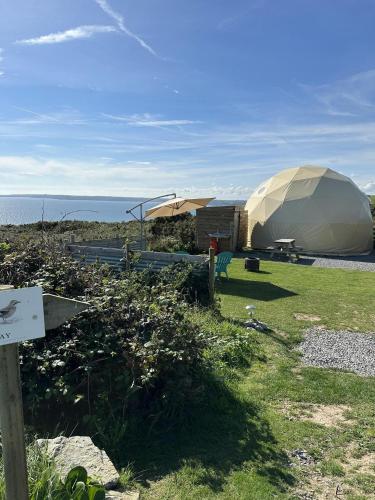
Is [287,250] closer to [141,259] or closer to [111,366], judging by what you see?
[141,259]

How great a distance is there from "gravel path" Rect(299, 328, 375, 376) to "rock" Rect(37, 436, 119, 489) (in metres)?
3.66

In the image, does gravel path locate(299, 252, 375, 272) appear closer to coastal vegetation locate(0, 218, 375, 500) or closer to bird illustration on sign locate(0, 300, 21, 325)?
coastal vegetation locate(0, 218, 375, 500)

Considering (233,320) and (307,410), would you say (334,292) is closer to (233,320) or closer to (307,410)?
(233,320)

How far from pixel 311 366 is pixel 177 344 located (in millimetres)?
2569

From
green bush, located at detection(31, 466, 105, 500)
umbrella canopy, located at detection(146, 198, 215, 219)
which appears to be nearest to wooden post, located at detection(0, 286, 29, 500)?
green bush, located at detection(31, 466, 105, 500)

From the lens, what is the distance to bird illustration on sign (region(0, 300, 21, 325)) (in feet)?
5.83

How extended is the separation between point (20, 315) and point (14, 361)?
0.84ft

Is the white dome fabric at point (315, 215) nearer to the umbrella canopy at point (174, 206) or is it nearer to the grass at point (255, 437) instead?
the umbrella canopy at point (174, 206)

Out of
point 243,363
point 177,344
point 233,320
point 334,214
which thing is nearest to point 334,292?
point 233,320

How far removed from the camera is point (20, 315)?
71.8 inches

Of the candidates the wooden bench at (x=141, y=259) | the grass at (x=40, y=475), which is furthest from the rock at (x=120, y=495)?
the wooden bench at (x=141, y=259)

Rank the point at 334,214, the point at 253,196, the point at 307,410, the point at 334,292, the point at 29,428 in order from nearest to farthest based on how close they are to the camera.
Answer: the point at 29,428 < the point at 307,410 < the point at 334,292 < the point at 334,214 < the point at 253,196

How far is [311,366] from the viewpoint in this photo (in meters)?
5.57

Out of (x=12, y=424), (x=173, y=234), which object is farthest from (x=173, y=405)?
(x=173, y=234)
